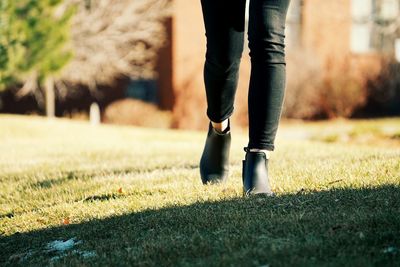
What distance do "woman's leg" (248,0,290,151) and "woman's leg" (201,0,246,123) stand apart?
7.4 inches

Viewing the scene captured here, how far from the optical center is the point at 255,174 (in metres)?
3.80

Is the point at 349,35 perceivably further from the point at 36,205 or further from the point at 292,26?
the point at 36,205

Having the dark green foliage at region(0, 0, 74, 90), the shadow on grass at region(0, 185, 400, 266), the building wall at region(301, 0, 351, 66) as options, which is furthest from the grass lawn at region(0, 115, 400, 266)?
the building wall at region(301, 0, 351, 66)

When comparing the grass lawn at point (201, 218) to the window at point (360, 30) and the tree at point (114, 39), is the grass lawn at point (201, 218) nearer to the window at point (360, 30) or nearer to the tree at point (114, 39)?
the tree at point (114, 39)

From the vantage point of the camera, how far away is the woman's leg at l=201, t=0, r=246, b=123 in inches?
155

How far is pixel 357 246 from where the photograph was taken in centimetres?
286

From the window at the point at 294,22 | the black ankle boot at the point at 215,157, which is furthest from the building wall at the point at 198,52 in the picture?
the black ankle boot at the point at 215,157

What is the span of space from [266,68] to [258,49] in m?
0.11

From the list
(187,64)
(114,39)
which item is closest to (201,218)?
(114,39)

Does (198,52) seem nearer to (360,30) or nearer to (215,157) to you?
(360,30)

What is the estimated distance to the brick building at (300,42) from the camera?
21.5m

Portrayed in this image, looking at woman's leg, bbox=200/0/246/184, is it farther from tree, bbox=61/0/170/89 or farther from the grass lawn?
tree, bbox=61/0/170/89

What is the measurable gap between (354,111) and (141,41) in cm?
850

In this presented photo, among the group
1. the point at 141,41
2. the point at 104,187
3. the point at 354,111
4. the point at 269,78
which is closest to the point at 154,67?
the point at 141,41
